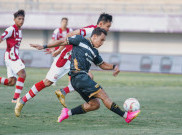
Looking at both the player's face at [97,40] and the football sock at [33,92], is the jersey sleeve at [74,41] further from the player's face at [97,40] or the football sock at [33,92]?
the football sock at [33,92]

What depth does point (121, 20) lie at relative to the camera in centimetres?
3559

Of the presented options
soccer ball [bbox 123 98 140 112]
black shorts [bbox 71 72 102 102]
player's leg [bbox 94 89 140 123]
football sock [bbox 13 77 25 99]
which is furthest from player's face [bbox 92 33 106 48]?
football sock [bbox 13 77 25 99]

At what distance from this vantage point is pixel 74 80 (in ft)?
25.7

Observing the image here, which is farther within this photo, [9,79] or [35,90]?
[9,79]

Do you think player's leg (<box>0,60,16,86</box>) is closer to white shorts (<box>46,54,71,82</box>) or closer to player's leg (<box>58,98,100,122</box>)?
white shorts (<box>46,54,71,82</box>)

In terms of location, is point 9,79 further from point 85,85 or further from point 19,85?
point 85,85

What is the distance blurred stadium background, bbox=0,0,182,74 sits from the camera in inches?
1379

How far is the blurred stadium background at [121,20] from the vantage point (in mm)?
35031

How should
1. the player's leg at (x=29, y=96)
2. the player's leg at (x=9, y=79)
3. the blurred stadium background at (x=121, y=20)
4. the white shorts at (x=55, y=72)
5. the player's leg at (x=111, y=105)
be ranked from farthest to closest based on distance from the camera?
the blurred stadium background at (x=121, y=20) < the player's leg at (x=9, y=79) < the white shorts at (x=55, y=72) < the player's leg at (x=29, y=96) < the player's leg at (x=111, y=105)

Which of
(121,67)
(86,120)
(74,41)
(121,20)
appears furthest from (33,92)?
(121,20)

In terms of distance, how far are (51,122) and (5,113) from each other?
1.27m

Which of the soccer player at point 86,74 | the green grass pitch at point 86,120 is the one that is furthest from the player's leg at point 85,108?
the green grass pitch at point 86,120

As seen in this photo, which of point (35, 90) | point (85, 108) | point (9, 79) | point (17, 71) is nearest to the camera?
point (85, 108)

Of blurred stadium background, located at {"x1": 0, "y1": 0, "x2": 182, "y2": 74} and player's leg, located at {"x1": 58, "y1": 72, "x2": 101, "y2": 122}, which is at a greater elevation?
player's leg, located at {"x1": 58, "y1": 72, "x2": 101, "y2": 122}
